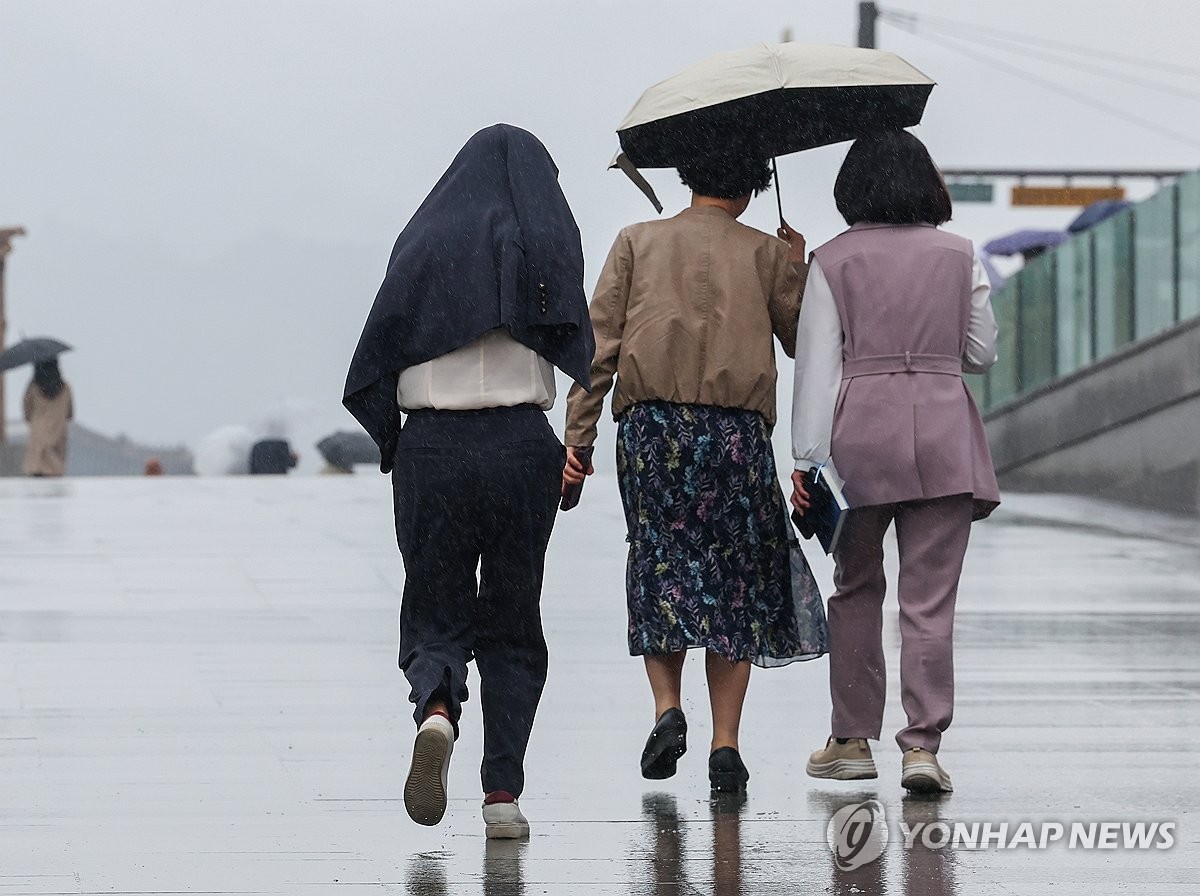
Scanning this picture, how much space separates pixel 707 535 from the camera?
619 centimetres

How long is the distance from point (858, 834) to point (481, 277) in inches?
64.6

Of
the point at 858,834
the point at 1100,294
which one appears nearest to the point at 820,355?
the point at 858,834

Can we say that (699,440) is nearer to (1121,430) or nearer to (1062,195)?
(1121,430)

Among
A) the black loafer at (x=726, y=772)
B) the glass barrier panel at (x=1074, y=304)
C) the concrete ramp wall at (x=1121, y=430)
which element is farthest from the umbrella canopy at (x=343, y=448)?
the black loafer at (x=726, y=772)

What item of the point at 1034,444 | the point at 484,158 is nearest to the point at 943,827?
the point at 484,158

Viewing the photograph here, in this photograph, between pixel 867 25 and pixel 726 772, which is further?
pixel 867 25

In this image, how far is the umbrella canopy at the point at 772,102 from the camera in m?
6.21

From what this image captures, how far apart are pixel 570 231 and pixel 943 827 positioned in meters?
1.75

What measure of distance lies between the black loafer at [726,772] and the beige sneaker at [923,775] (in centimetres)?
44

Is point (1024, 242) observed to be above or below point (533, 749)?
below

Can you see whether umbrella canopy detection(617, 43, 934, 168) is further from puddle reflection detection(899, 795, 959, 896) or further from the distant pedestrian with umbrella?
the distant pedestrian with umbrella

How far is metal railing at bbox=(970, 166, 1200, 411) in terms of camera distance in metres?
19.8

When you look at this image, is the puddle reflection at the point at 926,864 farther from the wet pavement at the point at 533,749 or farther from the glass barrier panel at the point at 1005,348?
the glass barrier panel at the point at 1005,348

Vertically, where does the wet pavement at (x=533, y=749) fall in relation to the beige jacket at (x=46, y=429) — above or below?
above
